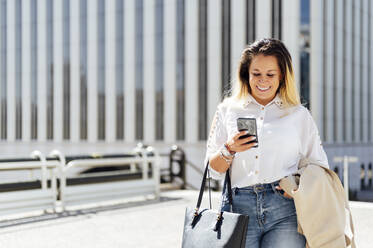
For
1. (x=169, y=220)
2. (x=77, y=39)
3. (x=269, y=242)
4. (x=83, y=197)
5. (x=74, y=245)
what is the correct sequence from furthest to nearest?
(x=77, y=39) → (x=83, y=197) → (x=169, y=220) → (x=74, y=245) → (x=269, y=242)

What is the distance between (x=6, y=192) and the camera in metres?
9.02

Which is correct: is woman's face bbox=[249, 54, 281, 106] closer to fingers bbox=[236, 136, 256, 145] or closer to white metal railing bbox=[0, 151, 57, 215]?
fingers bbox=[236, 136, 256, 145]

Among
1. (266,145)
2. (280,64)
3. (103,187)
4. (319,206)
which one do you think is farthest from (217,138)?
(103,187)

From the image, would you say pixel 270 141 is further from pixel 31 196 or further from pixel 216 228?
pixel 31 196

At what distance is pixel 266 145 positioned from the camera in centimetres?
294

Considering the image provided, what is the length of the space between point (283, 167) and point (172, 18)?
26.4 meters

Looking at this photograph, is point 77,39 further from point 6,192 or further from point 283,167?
point 283,167

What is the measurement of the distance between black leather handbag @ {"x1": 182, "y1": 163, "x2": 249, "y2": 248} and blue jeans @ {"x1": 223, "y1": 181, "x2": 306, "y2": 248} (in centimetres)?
12

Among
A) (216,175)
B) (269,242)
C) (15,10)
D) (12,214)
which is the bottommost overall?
(12,214)

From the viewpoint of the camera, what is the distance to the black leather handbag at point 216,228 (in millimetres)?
2701

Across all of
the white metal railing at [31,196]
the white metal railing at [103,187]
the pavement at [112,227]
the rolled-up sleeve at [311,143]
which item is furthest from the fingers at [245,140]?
the white metal railing at [103,187]

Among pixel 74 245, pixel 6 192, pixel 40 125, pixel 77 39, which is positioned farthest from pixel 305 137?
pixel 40 125

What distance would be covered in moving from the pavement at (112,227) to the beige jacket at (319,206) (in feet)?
14.0

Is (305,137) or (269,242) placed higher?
(305,137)
